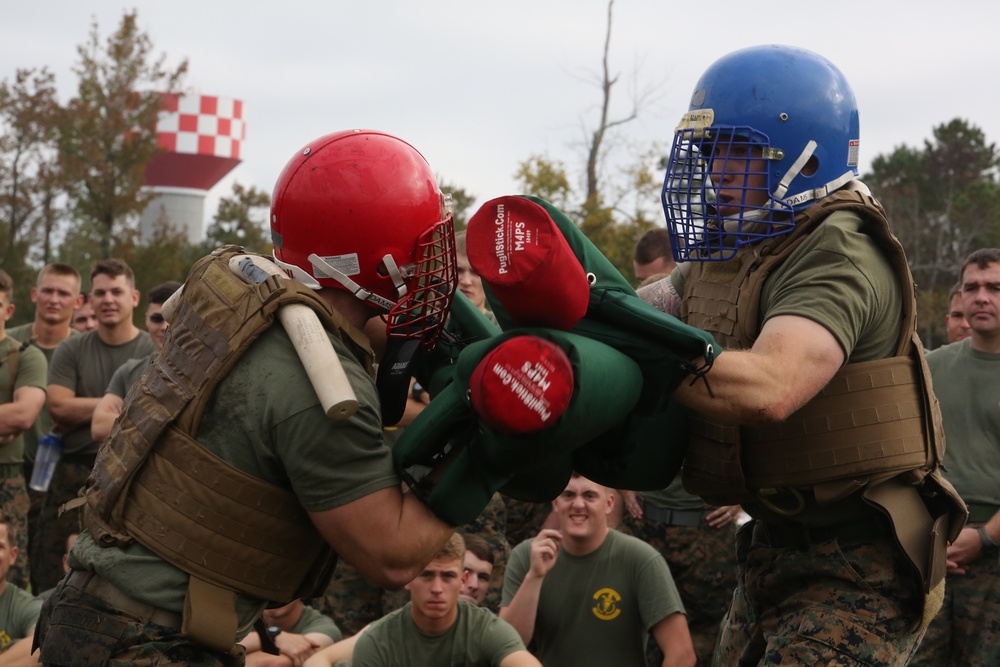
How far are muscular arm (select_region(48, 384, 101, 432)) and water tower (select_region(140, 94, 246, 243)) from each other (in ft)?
84.3

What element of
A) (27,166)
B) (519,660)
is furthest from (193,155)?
(519,660)

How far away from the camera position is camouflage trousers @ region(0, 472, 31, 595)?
25.8 feet

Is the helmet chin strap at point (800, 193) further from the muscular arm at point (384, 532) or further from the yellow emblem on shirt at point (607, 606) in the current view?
the yellow emblem on shirt at point (607, 606)

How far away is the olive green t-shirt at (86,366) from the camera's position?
8.24 meters

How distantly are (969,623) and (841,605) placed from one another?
343 centimetres

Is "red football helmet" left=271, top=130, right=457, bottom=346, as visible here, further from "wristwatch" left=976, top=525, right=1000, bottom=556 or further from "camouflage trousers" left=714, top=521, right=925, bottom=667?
"wristwatch" left=976, top=525, right=1000, bottom=556

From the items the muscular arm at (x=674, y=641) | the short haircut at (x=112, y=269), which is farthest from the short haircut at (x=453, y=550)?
the short haircut at (x=112, y=269)

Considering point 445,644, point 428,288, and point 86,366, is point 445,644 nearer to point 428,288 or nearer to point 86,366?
point 428,288

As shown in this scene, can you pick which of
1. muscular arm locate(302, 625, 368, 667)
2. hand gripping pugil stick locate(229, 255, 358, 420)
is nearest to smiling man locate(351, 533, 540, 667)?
muscular arm locate(302, 625, 368, 667)

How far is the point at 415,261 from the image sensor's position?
3.47 meters

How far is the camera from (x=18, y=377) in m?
8.16

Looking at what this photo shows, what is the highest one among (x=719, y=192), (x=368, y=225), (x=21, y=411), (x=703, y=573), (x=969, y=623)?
(x=719, y=192)

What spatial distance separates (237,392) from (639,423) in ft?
3.85

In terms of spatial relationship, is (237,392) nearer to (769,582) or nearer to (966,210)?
(769,582)
